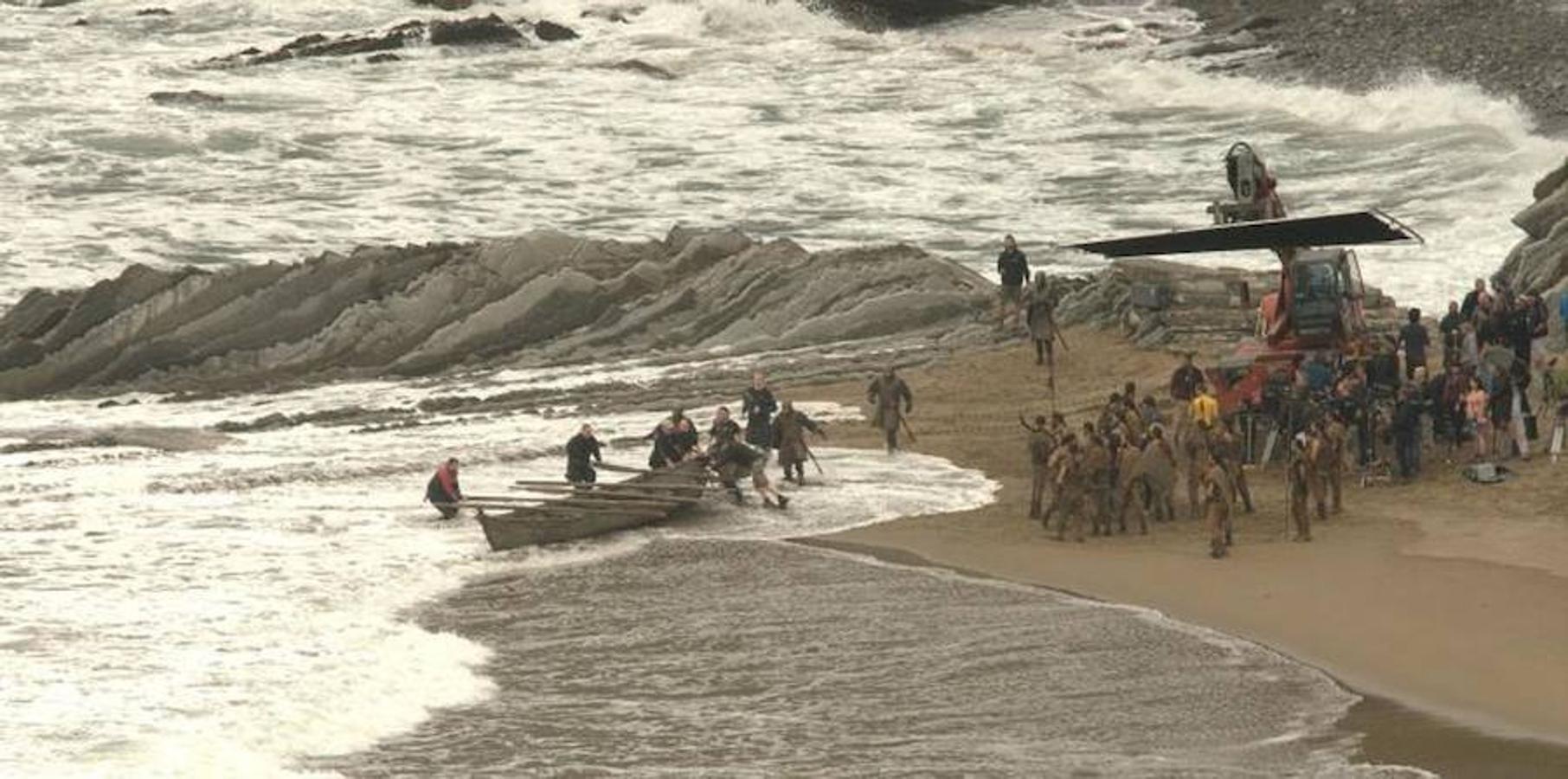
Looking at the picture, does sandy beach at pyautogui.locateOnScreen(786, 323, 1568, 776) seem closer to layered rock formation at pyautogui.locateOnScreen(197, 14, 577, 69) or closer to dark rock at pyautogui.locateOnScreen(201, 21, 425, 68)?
dark rock at pyautogui.locateOnScreen(201, 21, 425, 68)

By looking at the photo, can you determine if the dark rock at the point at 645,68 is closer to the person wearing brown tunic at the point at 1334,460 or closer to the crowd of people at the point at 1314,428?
the crowd of people at the point at 1314,428

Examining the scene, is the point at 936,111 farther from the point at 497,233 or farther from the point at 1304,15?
the point at 497,233

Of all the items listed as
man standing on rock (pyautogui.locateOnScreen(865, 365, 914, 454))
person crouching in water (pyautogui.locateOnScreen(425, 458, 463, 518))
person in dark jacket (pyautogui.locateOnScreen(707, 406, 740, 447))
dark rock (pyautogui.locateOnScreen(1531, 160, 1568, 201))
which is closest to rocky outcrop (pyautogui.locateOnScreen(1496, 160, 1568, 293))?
dark rock (pyautogui.locateOnScreen(1531, 160, 1568, 201))

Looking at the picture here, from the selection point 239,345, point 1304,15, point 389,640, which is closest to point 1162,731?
point 389,640

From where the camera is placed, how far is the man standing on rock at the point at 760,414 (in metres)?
29.9

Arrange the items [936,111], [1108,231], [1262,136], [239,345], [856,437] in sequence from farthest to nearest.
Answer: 1. [936,111]
2. [1262,136]
3. [1108,231]
4. [239,345]
5. [856,437]

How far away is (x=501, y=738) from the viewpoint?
67.8 feet

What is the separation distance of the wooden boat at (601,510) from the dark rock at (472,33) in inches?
1636

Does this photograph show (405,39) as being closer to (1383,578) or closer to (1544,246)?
(1544,246)

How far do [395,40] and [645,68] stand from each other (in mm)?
6327

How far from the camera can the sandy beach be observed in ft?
67.5

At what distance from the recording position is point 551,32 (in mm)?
69812

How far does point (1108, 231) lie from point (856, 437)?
662 inches

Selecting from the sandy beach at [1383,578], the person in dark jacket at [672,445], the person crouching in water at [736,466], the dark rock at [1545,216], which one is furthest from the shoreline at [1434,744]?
the dark rock at [1545,216]
